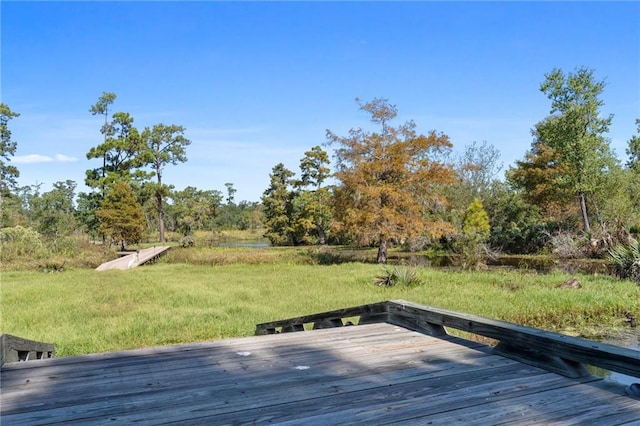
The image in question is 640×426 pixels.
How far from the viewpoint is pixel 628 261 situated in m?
13.0

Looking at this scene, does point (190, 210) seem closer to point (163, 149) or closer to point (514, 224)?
point (163, 149)

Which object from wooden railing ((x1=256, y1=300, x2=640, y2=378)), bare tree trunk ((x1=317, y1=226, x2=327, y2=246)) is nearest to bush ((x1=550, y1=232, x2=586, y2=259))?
wooden railing ((x1=256, y1=300, x2=640, y2=378))

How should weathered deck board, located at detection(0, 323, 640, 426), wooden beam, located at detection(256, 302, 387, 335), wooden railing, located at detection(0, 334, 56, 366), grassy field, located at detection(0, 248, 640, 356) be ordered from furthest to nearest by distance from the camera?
grassy field, located at detection(0, 248, 640, 356)
wooden beam, located at detection(256, 302, 387, 335)
wooden railing, located at detection(0, 334, 56, 366)
weathered deck board, located at detection(0, 323, 640, 426)

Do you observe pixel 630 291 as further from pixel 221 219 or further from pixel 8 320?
pixel 221 219

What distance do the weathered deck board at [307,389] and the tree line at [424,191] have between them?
15.7m

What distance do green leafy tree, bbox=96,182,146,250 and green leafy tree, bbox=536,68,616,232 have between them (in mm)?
25999

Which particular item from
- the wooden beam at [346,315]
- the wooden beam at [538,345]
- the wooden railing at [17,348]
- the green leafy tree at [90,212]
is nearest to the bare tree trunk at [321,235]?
the green leafy tree at [90,212]

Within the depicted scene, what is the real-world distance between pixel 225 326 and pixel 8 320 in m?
4.77

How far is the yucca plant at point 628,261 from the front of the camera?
12.7 metres

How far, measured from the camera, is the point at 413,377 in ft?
8.57

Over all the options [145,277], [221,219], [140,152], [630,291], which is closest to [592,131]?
[630,291]

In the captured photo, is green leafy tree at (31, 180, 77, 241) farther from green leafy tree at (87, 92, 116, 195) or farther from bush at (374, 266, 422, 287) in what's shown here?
bush at (374, 266, 422, 287)

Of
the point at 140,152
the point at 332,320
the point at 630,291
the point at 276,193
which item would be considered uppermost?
the point at 140,152

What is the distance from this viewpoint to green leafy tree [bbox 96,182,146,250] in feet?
94.0
